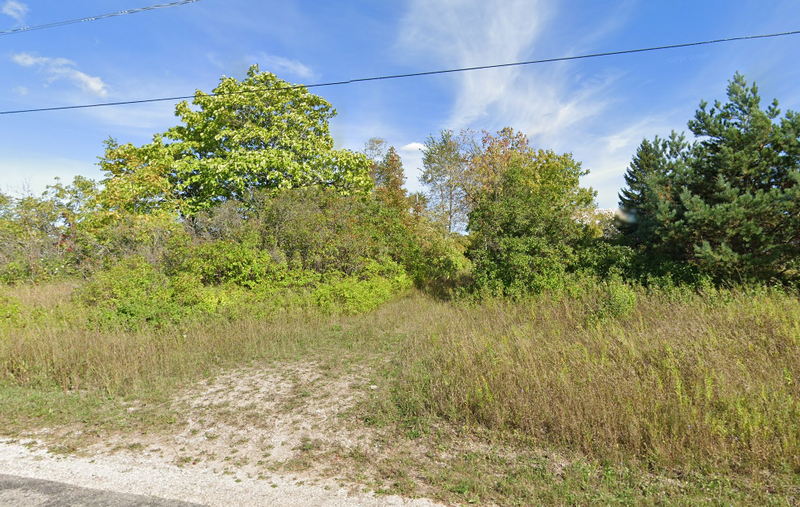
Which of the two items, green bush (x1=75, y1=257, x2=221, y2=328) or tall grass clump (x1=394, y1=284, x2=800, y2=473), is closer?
tall grass clump (x1=394, y1=284, x2=800, y2=473)

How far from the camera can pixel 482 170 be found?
24.0 metres

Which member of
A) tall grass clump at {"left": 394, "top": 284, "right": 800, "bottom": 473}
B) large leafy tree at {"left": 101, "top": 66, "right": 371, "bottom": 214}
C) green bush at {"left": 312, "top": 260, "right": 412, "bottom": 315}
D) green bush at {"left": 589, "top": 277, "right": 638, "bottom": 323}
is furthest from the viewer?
large leafy tree at {"left": 101, "top": 66, "right": 371, "bottom": 214}

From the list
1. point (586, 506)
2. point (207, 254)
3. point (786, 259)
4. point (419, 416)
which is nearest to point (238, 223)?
point (207, 254)

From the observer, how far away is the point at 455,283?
13.8 meters

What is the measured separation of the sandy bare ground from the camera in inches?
122

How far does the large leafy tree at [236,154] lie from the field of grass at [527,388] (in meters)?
8.08

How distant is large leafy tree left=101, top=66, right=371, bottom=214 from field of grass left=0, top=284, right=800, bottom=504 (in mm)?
8082

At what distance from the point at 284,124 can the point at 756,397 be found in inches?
670

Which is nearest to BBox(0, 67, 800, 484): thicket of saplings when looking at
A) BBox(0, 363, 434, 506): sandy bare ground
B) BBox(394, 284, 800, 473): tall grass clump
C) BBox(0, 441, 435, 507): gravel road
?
BBox(394, 284, 800, 473): tall grass clump

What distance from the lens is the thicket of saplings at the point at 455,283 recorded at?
162 inches

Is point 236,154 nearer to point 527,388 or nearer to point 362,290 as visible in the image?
point 362,290

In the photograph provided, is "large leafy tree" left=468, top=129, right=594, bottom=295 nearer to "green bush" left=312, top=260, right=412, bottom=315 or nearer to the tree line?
the tree line

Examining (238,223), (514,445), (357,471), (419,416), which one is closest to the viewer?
(357,471)

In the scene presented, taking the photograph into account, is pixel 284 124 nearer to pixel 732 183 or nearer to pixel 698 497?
pixel 732 183
